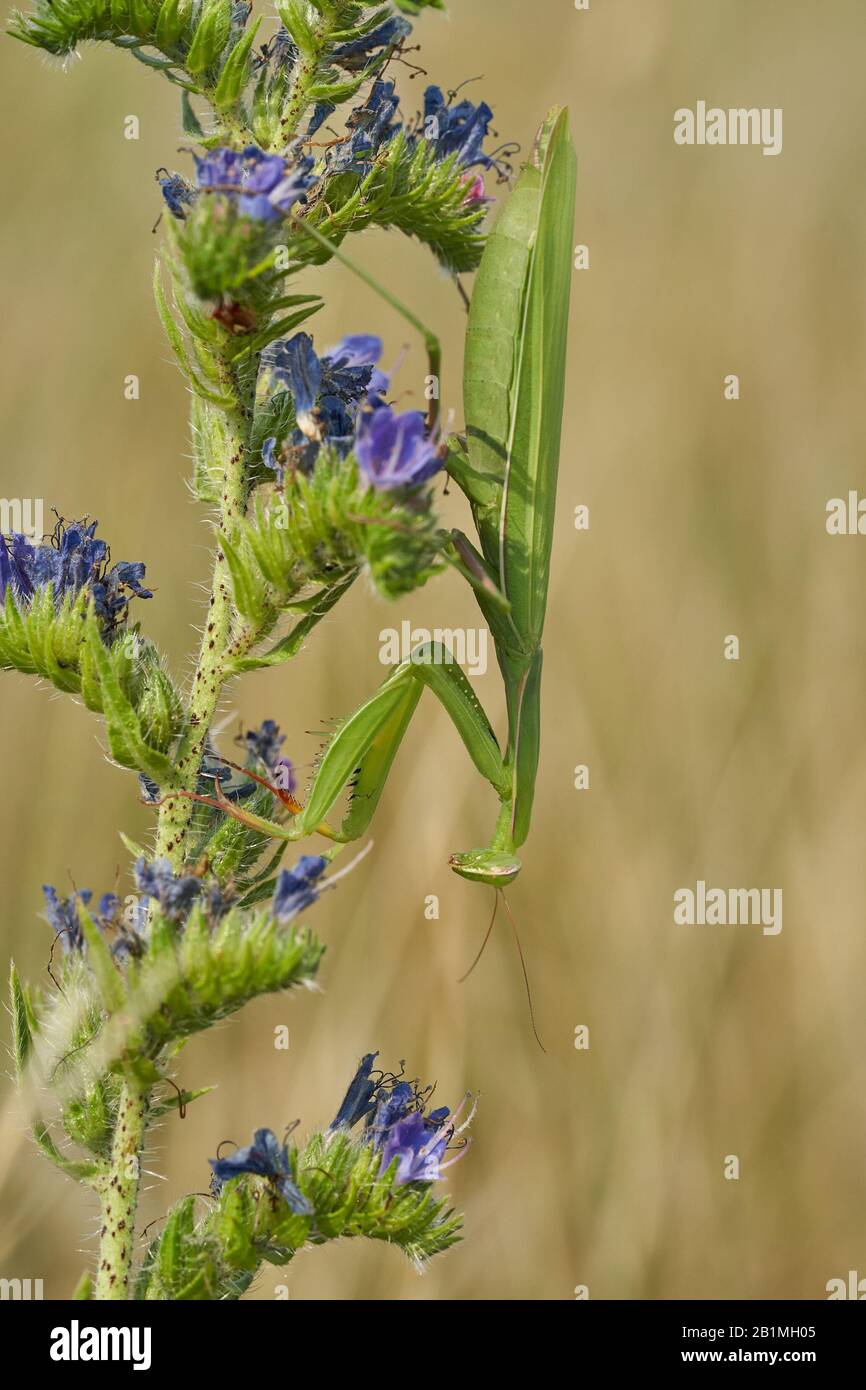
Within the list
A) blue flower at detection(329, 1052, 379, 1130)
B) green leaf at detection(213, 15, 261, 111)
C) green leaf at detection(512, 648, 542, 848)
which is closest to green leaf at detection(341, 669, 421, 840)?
green leaf at detection(512, 648, 542, 848)

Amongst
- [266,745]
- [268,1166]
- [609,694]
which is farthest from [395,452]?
[609,694]

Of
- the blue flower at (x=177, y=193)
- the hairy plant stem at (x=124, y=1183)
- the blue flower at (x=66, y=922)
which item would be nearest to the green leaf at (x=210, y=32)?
the blue flower at (x=177, y=193)

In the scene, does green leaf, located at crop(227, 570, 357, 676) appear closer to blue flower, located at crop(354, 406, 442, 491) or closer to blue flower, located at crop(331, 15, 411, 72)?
blue flower, located at crop(354, 406, 442, 491)

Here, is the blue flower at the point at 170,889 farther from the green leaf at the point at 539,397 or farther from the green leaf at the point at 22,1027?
the green leaf at the point at 539,397

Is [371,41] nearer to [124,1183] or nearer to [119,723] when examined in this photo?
[119,723]

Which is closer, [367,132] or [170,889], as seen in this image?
[170,889]

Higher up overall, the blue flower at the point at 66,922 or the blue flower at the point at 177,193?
the blue flower at the point at 177,193
